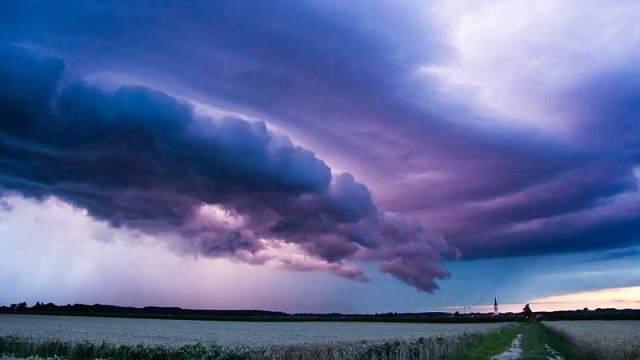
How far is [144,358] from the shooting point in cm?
2944

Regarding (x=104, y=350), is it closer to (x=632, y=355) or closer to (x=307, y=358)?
(x=307, y=358)

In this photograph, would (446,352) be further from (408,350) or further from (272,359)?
(272,359)

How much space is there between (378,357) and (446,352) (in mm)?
6990

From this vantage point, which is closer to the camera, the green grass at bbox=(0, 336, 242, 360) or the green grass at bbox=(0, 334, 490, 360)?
the green grass at bbox=(0, 334, 490, 360)

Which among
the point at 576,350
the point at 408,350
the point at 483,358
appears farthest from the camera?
the point at 576,350

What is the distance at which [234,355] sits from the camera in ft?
93.9

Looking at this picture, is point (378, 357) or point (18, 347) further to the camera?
point (18, 347)

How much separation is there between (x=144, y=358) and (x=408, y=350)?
49.2 ft

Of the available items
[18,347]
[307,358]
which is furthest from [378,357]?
[18,347]

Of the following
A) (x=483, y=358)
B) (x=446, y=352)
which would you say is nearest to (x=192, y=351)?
(x=446, y=352)

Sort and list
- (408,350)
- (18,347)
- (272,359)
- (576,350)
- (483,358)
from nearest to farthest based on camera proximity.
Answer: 1. (272,359)
2. (408,350)
3. (18,347)
4. (483,358)
5. (576,350)

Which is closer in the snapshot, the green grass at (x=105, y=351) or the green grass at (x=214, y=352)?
the green grass at (x=214, y=352)

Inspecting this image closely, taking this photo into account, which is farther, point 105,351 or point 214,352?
point 105,351

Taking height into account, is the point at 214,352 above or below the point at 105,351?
above
